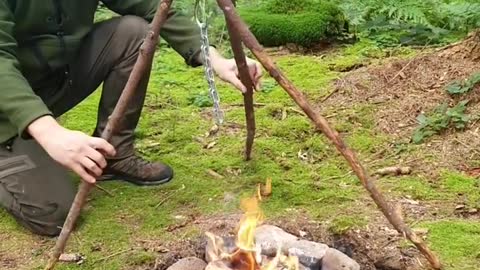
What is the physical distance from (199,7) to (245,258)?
0.87 meters

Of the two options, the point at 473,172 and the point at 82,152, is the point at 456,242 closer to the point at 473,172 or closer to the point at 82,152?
the point at 473,172

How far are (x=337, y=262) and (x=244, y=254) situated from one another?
280 mm

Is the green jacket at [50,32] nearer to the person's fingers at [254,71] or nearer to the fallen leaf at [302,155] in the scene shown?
the person's fingers at [254,71]

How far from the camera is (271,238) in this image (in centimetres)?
269

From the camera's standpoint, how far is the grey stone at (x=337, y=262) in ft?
8.21

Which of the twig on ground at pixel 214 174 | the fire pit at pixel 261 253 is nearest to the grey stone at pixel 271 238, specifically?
the fire pit at pixel 261 253

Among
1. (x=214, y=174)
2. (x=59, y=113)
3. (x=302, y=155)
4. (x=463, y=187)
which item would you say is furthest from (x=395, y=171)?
(x=59, y=113)

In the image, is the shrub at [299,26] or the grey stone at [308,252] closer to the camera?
the grey stone at [308,252]

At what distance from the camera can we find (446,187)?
10.7ft

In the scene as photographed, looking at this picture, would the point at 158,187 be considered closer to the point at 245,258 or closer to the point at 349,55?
the point at 245,258

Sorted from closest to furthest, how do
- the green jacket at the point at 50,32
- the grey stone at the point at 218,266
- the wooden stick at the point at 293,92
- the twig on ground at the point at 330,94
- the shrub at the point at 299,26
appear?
the wooden stick at the point at 293,92
the grey stone at the point at 218,266
the green jacket at the point at 50,32
the twig on ground at the point at 330,94
the shrub at the point at 299,26

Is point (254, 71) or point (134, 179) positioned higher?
point (254, 71)

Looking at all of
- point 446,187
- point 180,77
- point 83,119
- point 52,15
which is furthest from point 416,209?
point 180,77

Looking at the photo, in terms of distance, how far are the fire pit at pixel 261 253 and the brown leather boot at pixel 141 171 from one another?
2.46 feet
